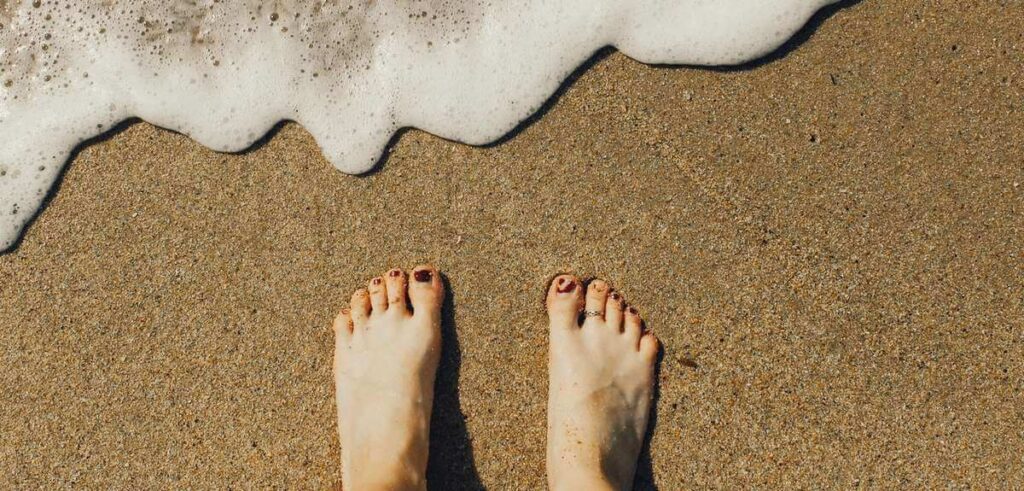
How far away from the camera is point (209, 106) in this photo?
1.91 meters

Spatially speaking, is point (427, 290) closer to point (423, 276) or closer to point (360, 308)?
point (423, 276)

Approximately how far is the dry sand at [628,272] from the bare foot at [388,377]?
49 millimetres

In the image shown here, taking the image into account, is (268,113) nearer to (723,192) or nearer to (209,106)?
(209,106)

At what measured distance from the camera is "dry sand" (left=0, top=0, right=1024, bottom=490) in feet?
5.71

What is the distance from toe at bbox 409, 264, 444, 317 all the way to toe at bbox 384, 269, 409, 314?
3 cm

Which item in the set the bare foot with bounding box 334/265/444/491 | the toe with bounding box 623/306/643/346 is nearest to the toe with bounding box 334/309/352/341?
the bare foot with bounding box 334/265/444/491

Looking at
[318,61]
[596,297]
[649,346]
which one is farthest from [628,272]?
[318,61]

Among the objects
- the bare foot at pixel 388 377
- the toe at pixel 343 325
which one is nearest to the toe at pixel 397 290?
the bare foot at pixel 388 377

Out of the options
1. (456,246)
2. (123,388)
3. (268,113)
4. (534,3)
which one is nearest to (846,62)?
(534,3)

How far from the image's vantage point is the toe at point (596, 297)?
1822 mm

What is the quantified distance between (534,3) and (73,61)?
1457mm

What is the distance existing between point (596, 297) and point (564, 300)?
10cm

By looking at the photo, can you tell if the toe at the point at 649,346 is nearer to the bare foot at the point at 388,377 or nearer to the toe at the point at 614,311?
the toe at the point at 614,311

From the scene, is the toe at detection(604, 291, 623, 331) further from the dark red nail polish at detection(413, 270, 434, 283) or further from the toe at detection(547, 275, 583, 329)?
the dark red nail polish at detection(413, 270, 434, 283)
